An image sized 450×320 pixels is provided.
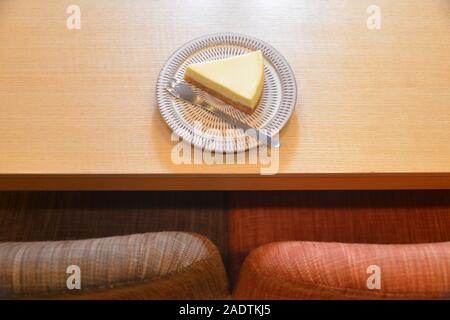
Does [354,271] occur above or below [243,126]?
below

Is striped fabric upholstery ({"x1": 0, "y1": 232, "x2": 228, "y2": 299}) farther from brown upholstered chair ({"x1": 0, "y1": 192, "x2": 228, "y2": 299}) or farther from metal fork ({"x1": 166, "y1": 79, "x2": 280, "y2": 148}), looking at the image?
metal fork ({"x1": 166, "y1": 79, "x2": 280, "y2": 148})

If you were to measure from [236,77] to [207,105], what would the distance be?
0.25 feet

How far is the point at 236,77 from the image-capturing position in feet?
2.28

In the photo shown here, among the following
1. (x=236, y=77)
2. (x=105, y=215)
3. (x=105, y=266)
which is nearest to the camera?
(x=105, y=266)

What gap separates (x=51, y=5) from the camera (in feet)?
2.62

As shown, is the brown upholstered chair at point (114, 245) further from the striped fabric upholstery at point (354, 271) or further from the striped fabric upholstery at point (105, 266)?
the striped fabric upholstery at point (354, 271)

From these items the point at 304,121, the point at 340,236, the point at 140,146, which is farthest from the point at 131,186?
the point at 340,236

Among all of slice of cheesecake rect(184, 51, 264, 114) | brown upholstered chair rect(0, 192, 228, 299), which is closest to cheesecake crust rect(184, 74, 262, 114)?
slice of cheesecake rect(184, 51, 264, 114)

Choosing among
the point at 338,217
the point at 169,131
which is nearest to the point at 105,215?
the point at 169,131

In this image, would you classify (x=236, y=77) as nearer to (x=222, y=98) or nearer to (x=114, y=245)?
(x=222, y=98)

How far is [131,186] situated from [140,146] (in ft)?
0.36

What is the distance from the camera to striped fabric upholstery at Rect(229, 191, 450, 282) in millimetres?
892

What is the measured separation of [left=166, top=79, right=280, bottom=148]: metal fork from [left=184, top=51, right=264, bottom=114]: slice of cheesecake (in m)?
0.03

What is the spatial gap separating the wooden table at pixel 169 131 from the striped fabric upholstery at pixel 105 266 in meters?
0.19
